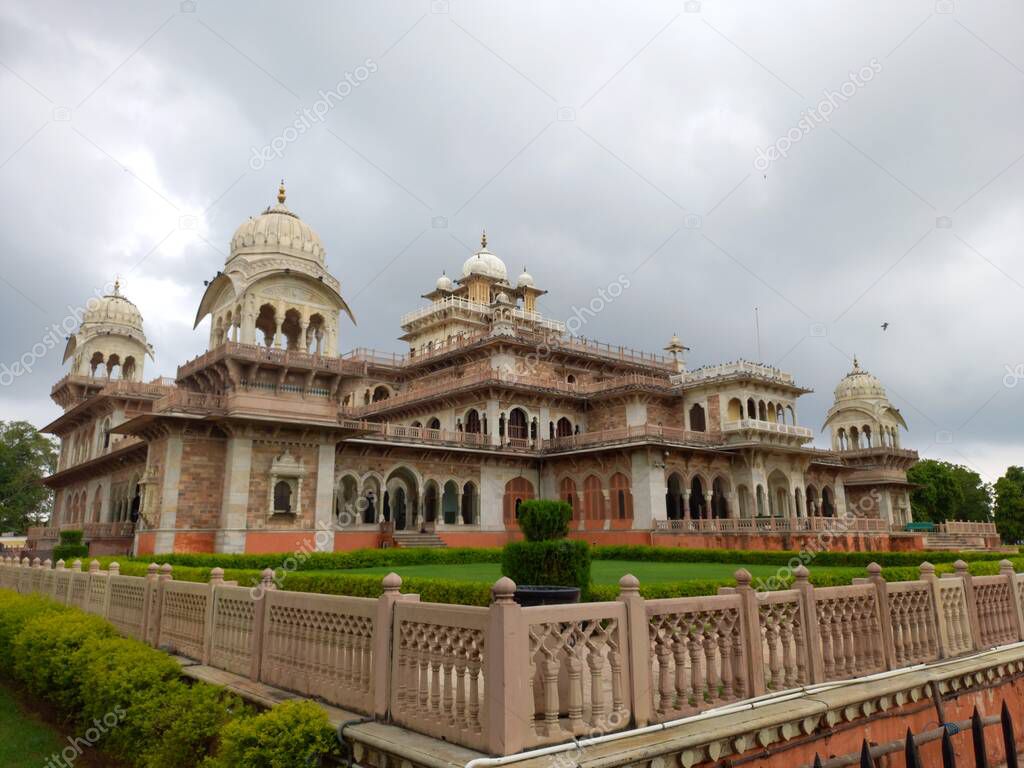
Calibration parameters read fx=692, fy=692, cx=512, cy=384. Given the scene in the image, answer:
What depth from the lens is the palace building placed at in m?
22.5

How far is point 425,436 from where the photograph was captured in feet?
95.8

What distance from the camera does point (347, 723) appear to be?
5.00m

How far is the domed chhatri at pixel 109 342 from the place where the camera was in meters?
36.7

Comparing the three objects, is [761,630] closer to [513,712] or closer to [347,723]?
[513,712]

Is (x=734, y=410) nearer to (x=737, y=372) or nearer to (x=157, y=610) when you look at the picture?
(x=737, y=372)

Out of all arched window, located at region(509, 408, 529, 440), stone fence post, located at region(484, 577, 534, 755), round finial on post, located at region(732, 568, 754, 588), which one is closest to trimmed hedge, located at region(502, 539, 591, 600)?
round finial on post, located at region(732, 568, 754, 588)

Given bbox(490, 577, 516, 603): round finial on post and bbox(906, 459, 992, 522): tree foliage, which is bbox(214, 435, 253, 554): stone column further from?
bbox(906, 459, 992, 522): tree foliage

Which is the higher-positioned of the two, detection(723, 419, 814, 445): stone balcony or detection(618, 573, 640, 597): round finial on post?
detection(723, 419, 814, 445): stone balcony

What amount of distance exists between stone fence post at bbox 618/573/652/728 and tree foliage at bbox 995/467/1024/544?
59.4 meters

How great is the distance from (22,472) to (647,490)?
1770 inches

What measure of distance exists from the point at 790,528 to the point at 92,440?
32.1 m

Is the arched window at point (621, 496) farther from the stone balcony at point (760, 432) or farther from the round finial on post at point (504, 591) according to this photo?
the round finial on post at point (504, 591)

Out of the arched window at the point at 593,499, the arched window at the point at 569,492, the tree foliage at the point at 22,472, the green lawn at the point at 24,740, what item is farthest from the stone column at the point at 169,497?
the tree foliage at the point at 22,472

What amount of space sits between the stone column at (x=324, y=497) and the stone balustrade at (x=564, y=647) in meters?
15.7
